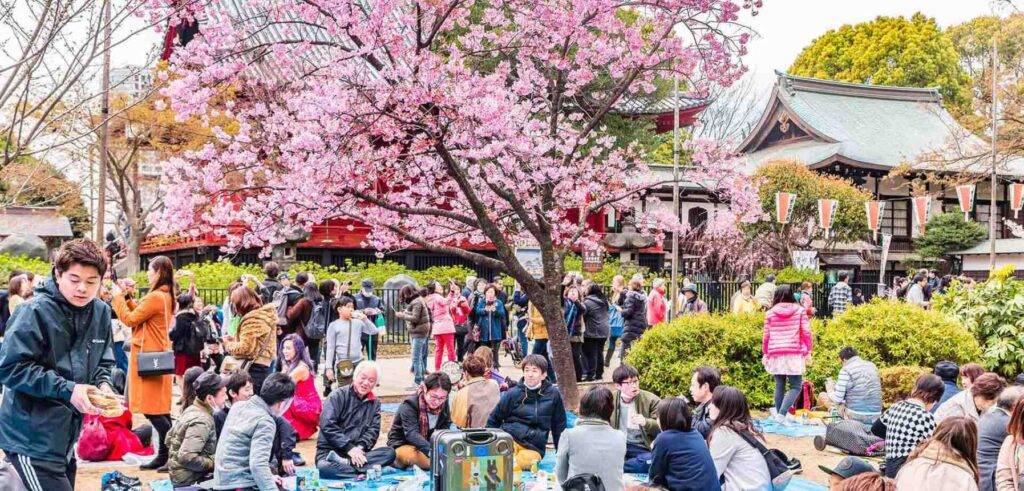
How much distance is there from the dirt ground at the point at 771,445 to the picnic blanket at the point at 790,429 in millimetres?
164

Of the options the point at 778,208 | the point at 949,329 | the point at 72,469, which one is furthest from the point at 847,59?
the point at 72,469

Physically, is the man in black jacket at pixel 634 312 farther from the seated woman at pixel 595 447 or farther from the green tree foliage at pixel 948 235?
the green tree foliage at pixel 948 235

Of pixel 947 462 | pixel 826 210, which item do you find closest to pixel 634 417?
pixel 947 462

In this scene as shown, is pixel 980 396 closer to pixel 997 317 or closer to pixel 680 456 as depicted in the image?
pixel 680 456

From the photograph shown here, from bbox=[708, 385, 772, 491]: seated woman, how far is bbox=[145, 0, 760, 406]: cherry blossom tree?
418 centimetres

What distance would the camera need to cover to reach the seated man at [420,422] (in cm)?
763

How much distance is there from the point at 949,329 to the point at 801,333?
2.55 metres

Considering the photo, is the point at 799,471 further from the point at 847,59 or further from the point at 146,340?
the point at 847,59

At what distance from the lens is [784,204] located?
25.3 metres

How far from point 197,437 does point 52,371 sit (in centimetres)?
294

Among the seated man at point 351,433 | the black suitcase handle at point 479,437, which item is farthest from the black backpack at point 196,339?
the black suitcase handle at point 479,437

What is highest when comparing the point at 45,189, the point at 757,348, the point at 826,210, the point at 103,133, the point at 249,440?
the point at 103,133

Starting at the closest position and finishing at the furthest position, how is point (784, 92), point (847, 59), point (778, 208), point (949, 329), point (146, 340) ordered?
point (146, 340) → point (949, 329) → point (778, 208) → point (784, 92) → point (847, 59)

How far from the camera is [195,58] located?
8.88m
